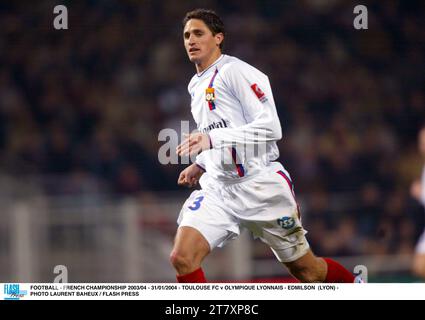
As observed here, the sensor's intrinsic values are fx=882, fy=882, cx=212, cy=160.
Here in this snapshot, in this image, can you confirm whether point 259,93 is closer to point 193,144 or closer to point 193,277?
point 193,144

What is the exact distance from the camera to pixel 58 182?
10.2 meters

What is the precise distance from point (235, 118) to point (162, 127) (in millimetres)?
6004

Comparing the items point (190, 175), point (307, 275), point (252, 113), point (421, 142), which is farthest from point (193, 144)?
point (421, 142)

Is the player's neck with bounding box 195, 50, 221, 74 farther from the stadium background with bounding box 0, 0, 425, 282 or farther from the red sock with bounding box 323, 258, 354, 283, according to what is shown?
the stadium background with bounding box 0, 0, 425, 282

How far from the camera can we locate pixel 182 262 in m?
4.58

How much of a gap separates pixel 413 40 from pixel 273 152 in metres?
6.57

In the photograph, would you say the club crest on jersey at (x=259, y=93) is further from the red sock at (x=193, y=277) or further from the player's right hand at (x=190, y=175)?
the red sock at (x=193, y=277)

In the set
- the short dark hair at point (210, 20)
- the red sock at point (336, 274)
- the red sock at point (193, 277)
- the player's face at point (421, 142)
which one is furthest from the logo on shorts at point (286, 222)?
the player's face at point (421, 142)

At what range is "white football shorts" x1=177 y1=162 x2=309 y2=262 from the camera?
4742 millimetres

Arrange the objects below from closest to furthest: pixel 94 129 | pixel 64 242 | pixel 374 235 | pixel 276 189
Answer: pixel 276 189
pixel 64 242
pixel 374 235
pixel 94 129

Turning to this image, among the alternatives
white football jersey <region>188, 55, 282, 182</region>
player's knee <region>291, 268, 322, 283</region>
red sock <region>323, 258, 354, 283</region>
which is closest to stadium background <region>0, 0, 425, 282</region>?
red sock <region>323, 258, 354, 283</region>

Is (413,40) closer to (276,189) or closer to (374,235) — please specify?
(374,235)

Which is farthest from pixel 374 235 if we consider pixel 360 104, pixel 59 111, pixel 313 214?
pixel 59 111

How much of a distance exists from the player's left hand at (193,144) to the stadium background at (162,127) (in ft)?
16.4
